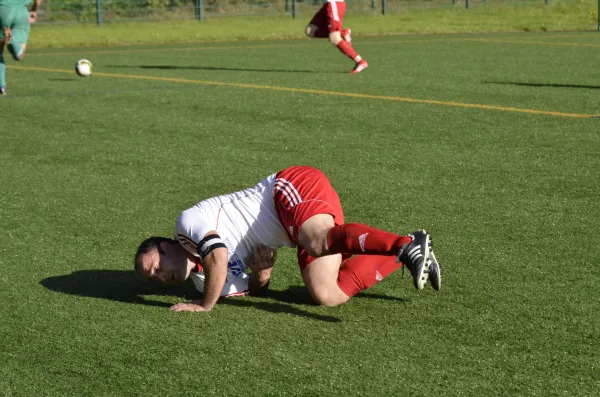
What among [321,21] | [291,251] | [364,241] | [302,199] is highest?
[321,21]

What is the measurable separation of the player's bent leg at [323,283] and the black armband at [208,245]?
0.53 m

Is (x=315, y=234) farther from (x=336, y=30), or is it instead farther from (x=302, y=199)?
(x=336, y=30)

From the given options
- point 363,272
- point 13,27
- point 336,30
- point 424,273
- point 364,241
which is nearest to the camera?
point 424,273

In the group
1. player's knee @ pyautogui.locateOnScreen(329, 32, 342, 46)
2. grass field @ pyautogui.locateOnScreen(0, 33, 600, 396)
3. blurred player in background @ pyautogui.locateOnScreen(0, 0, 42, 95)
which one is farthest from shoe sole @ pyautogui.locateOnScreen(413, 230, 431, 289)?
player's knee @ pyautogui.locateOnScreen(329, 32, 342, 46)

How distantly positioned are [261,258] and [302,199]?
1.30 ft

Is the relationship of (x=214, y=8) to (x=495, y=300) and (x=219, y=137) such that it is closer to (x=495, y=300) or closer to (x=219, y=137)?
(x=219, y=137)

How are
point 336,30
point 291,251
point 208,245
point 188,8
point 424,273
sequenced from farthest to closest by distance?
1. point 188,8
2. point 336,30
3. point 291,251
4. point 208,245
5. point 424,273

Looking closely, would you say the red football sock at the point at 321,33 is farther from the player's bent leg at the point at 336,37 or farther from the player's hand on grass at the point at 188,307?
the player's hand on grass at the point at 188,307

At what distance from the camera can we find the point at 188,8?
31.2 metres

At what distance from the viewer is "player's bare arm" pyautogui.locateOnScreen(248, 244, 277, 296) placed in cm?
503

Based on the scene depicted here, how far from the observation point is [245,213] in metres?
5.01

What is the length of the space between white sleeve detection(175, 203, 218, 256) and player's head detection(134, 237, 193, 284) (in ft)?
0.22

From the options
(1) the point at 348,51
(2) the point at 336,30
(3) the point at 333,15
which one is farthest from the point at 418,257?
(3) the point at 333,15

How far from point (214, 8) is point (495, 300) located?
1089 inches
